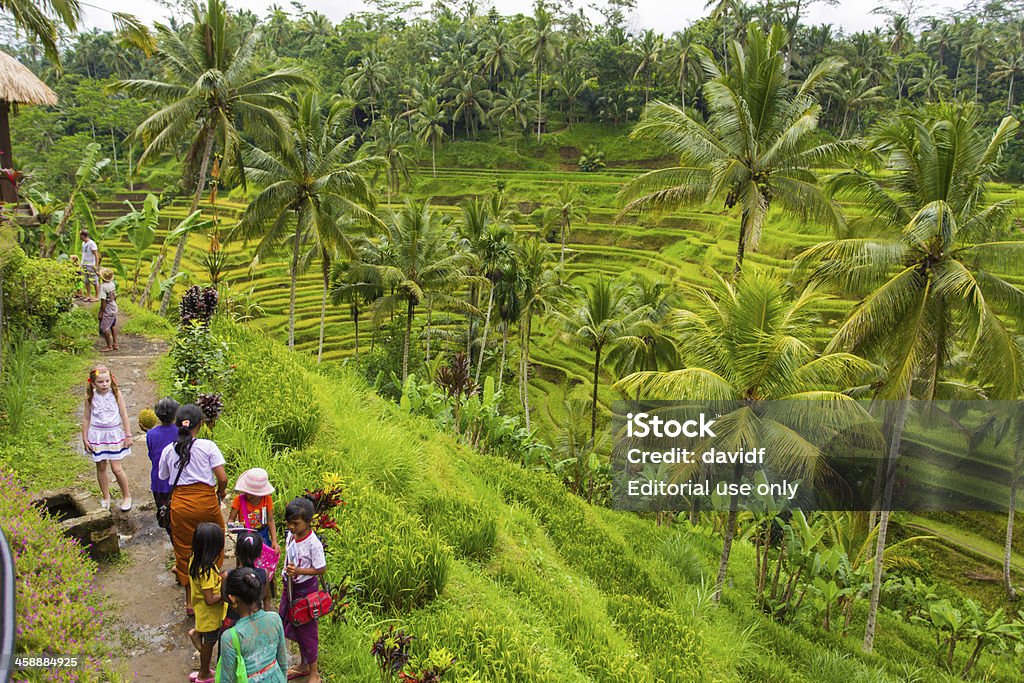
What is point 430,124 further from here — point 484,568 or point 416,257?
point 484,568

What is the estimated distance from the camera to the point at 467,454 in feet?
35.8

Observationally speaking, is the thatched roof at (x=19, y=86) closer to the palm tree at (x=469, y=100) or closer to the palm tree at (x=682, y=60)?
the palm tree at (x=469, y=100)

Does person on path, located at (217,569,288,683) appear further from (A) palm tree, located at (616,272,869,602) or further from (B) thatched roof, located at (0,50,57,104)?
(B) thatched roof, located at (0,50,57,104)

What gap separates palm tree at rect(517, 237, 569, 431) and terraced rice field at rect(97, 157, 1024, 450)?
1.57m

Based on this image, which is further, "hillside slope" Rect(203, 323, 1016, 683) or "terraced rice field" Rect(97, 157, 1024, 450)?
"terraced rice field" Rect(97, 157, 1024, 450)

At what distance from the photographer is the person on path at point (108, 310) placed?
9945 millimetres

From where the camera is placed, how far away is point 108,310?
10.2 meters

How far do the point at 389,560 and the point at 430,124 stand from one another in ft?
167

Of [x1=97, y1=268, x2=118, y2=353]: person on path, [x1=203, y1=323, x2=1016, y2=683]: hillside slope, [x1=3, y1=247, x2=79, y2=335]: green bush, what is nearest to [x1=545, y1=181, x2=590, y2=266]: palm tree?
[x1=203, y1=323, x2=1016, y2=683]: hillside slope

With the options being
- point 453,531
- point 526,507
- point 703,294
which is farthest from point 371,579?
point 703,294

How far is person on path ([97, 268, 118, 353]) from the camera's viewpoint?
9.95 m

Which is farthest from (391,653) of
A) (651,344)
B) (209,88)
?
(651,344)

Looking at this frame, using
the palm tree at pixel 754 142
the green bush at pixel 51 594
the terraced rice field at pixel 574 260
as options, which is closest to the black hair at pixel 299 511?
the green bush at pixel 51 594

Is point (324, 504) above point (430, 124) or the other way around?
the other way around
